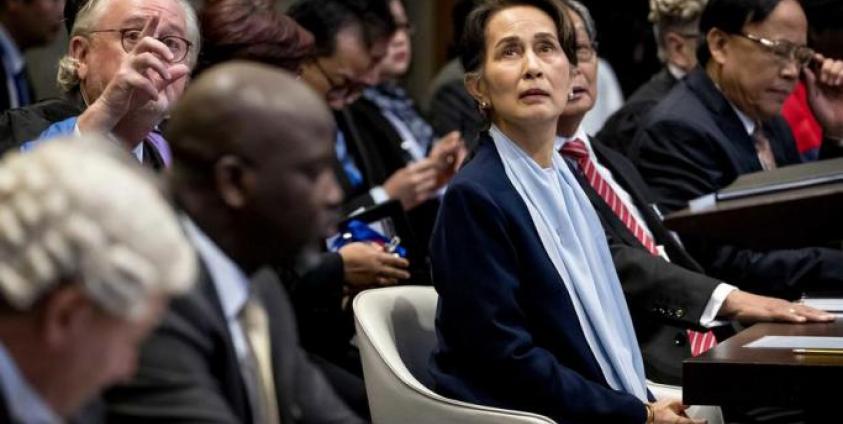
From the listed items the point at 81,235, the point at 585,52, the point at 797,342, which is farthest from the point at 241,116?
the point at 585,52

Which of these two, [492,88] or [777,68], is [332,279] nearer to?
[492,88]

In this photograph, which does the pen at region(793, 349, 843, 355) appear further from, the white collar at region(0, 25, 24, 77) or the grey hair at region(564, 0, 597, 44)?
the white collar at region(0, 25, 24, 77)

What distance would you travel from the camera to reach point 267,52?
3.74m

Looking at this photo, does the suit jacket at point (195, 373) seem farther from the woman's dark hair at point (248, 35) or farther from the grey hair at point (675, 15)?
the grey hair at point (675, 15)

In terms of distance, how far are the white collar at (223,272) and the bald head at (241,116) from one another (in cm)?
9

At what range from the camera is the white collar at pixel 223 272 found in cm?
187

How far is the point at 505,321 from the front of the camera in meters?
2.88

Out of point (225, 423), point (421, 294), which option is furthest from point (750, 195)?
point (225, 423)

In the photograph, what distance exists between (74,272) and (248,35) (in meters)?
2.30

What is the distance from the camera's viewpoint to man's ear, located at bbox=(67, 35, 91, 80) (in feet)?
10.4

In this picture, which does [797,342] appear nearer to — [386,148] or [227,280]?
[227,280]

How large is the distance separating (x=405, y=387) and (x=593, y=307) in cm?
42

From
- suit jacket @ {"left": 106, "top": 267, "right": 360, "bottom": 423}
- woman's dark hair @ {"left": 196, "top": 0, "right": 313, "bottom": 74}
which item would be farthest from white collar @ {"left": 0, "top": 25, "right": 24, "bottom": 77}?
suit jacket @ {"left": 106, "top": 267, "right": 360, "bottom": 423}

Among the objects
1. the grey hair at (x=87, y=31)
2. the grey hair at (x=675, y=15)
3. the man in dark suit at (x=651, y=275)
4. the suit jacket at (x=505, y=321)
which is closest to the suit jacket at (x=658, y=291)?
the man in dark suit at (x=651, y=275)
